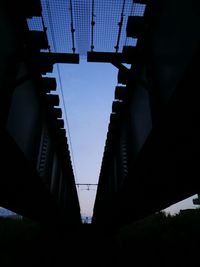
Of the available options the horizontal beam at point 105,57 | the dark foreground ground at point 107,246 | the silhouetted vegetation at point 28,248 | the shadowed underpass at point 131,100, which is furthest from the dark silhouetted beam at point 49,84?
the silhouetted vegetation at point 28,248

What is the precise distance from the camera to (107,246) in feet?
81.0

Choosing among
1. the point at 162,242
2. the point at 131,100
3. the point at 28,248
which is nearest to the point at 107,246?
the point at 162,242

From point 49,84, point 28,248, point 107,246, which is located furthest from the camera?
point 28,248

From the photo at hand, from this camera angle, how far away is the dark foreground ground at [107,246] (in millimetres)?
21344

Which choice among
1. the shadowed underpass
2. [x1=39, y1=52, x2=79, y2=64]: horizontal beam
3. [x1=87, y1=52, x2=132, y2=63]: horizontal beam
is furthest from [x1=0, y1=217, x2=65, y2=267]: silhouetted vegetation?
[x1=87, y1=52, x2=132, y2=63]: horizontal beam

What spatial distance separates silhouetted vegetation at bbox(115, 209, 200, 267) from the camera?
2188 centimetres

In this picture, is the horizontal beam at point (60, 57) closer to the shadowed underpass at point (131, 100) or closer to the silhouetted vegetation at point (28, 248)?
the shadowed underpass at point (131, 100)

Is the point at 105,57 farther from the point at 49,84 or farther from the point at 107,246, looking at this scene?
the point at 107,246

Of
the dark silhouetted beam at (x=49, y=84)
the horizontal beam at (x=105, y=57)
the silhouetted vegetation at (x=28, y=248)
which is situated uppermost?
the dark silhouetted beam at (x=49, y=84)

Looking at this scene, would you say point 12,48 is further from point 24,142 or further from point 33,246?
point 33,246

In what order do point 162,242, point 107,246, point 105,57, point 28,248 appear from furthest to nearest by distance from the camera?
1. point 162,242
2. point 28,248
3. point 107,246
4. point 105,57

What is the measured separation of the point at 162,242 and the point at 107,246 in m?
7.07

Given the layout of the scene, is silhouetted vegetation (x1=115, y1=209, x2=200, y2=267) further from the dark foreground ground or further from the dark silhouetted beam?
the dark silhouetted beam

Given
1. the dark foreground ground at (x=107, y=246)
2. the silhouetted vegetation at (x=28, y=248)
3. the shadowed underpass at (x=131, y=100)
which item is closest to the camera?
the shadowed underpass at (x=131, y=100)
